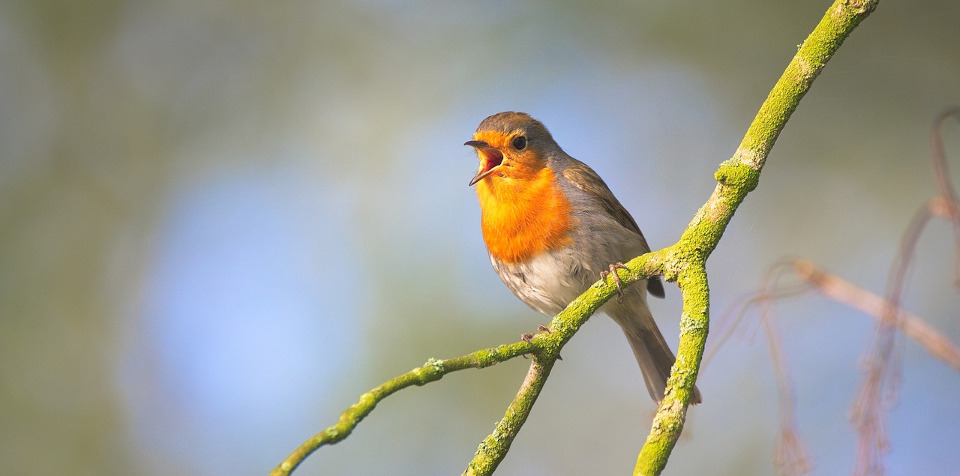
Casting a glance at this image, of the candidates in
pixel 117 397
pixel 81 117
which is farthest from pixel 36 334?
pixel 81 117

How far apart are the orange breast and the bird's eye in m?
0.19

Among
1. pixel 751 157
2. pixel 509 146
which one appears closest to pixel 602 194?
pixel 509 146

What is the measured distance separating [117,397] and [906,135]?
7076 mm

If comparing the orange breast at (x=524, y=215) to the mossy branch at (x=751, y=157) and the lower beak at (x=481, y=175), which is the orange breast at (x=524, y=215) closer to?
the lower beak at (x=481, y=175)

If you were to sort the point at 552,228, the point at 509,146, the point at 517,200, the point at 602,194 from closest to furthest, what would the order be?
the point at 552,228
the point at 517,200
the point at 602,194
the point at 509,146

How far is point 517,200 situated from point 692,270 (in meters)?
1.92

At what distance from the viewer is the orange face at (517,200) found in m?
3.77

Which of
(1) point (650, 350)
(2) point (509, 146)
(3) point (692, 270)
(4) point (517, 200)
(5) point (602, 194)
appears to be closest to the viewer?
(3) point (692, 270)

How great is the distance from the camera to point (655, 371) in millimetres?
4316

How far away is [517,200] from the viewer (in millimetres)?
3867

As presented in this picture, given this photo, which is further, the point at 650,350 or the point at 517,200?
the point at 650,350

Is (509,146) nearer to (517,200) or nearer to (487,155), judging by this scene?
(487,155)

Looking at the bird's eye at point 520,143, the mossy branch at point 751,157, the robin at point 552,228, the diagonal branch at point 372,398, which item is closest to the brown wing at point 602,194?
the robin at point 552,228

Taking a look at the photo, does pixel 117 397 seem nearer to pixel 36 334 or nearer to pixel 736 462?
pixel 36 334
